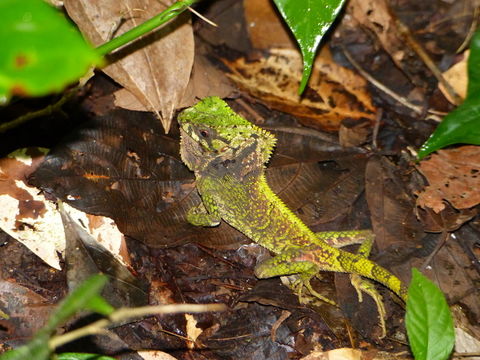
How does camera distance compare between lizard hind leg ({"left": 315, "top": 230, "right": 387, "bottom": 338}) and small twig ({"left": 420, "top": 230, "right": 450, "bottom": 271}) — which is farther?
small twig ({"left": 420, "top": 230, "right": 450, "bottom": 271})

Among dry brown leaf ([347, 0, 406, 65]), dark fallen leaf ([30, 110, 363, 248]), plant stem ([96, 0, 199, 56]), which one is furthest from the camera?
dry brown leaf ([347, 0, 406, 65])

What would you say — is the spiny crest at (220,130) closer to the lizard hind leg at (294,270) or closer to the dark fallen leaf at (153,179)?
the dark fallen leaf at (153,179)

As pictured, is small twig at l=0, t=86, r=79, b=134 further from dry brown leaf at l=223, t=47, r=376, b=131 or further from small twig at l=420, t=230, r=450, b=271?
small twig at l=420, t=230, r=450, b=271

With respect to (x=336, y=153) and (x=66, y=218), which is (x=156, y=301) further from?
(x=336, y=153)

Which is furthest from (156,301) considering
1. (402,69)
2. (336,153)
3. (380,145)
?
(402,69)

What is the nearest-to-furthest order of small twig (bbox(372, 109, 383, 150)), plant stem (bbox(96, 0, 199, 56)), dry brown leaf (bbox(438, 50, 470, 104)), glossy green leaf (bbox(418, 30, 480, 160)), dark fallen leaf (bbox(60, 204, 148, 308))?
1. plant stem (bbox(96, 0, 199, 56))
2. dark fallen leaf (bbox(60, 204, 148, 308))
3. glossy green leaf (bbox(418, 30, 480, 160))
4. small twig (bbox(372, 109, 383, 150))
5. dry brown leaf (bbox(438, 50, 470, 104))

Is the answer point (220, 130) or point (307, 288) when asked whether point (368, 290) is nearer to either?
point (307, 288)

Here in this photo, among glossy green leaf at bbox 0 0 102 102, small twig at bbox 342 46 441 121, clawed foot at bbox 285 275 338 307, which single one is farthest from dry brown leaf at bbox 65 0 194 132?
glossy green leaf at bbox 0 0 102 102
